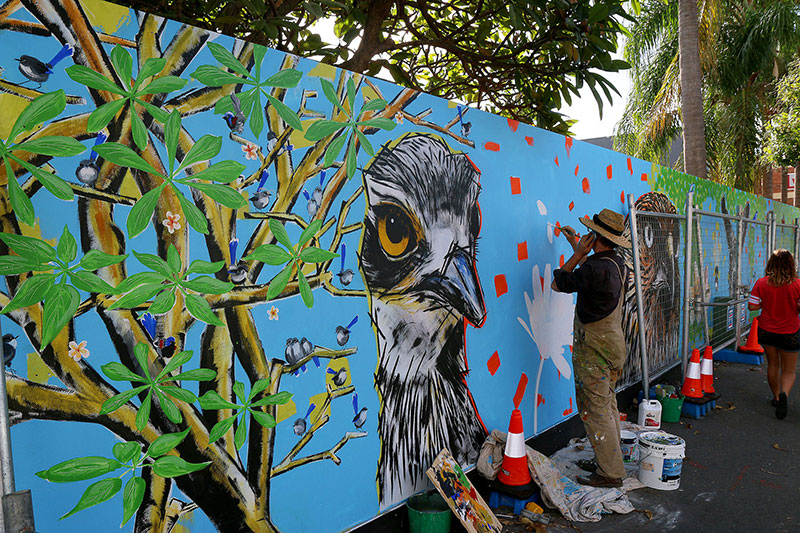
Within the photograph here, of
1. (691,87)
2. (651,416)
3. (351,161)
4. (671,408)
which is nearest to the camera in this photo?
(351,161)

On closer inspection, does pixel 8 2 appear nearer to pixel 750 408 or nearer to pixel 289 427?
pixel 289 427

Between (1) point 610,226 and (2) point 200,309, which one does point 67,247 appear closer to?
(2) point 200,309

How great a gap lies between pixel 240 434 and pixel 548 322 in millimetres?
3284

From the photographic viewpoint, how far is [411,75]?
649 cm

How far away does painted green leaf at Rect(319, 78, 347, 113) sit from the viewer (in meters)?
3.09

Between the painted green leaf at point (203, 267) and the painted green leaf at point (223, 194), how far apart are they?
0.90 feet

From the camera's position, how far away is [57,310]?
2125mm

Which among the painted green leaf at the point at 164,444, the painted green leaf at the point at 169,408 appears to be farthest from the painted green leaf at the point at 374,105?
the painted green leaf at the point at 164,444

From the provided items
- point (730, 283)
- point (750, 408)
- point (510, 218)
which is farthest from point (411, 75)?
point (730, 283)

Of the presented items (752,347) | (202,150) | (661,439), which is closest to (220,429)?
(202,150)

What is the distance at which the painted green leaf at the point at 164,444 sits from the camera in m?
2.41

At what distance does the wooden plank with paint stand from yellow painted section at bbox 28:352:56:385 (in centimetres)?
226

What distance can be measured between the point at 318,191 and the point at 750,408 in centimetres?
658

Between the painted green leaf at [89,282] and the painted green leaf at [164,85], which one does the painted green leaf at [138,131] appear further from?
the painted green leaf at [89,282]
